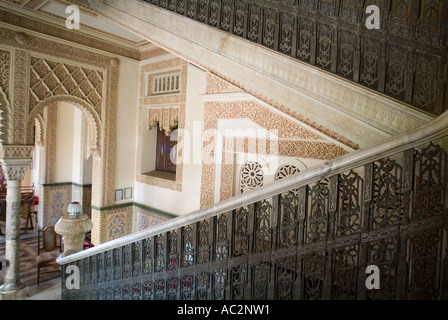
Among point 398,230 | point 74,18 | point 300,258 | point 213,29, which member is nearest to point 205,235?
point 300,258

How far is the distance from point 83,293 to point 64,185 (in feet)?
15.7

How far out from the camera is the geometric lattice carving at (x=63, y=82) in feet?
13.6

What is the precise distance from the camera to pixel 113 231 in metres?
5.43

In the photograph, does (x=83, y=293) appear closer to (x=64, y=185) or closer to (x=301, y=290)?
(x=301, y=290)

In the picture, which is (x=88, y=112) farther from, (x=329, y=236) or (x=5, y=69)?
(x=329, y=236)

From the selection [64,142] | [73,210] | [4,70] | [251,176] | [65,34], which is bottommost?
[73,210]

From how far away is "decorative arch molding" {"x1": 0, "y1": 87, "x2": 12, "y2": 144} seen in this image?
149 inches

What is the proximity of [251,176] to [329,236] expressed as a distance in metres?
2.40

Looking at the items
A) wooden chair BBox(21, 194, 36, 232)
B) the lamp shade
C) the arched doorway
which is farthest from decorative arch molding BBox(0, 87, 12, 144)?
wooden chair BBox(21, 194, 36, 232)

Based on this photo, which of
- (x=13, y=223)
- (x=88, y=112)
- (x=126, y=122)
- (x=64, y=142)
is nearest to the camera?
(x=13, y=223)

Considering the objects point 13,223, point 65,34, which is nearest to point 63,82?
point 65,34

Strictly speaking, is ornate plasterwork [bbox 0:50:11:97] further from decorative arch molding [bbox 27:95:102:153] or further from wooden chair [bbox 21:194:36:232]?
wooden chair [bbox 21:194:36:232]

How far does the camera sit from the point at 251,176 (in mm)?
3848

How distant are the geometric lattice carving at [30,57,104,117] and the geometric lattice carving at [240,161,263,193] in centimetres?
286
